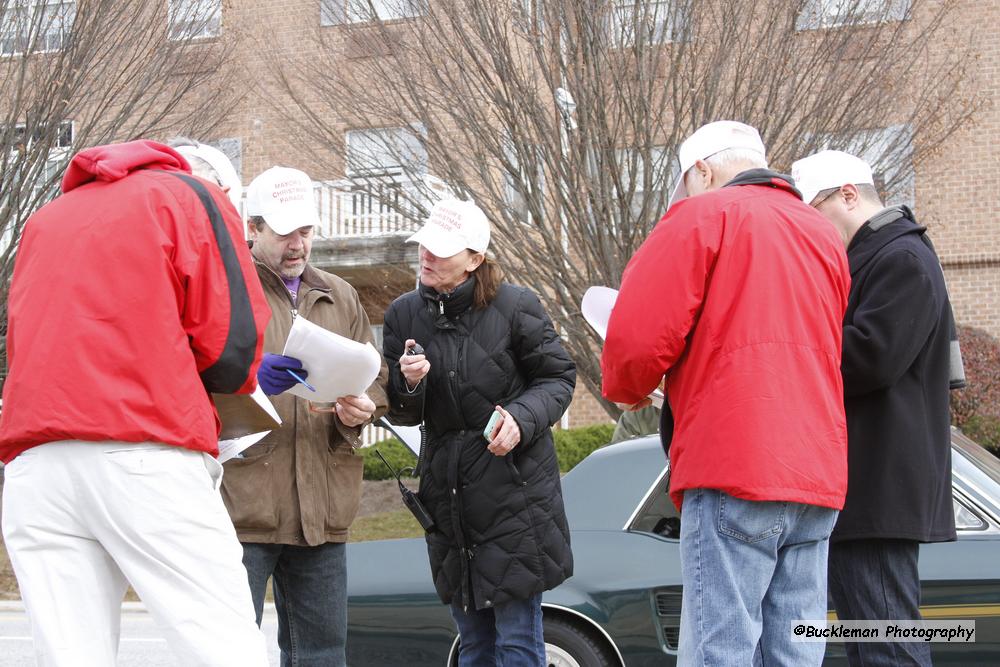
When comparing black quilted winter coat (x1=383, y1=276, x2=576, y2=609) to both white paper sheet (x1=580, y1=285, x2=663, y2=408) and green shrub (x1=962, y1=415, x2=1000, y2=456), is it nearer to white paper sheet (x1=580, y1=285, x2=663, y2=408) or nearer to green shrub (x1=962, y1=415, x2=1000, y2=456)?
white paper sheet (x1=580, y1=285, x2=663, y2=408)

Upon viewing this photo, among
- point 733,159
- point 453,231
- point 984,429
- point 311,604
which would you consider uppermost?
point 733,159

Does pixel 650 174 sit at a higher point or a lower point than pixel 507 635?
higher

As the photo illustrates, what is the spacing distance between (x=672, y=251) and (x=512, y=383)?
1.30 metres

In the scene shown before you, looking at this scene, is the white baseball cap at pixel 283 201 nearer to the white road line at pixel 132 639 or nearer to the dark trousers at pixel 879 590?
the dark trousers at pixel 879 590

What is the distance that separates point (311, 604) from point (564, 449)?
36.6 ft

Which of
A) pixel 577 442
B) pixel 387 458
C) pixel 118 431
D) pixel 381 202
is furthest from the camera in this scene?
pixel 387 458

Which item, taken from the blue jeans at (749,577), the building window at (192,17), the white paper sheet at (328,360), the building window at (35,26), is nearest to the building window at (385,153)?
the building window at (192,17)

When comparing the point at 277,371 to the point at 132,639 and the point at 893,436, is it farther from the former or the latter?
the point at 132,639

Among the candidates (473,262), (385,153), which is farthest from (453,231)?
(385,153)

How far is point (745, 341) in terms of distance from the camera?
3.11 meters

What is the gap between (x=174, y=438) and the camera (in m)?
2.81

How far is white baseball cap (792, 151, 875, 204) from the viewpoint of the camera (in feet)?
12.7

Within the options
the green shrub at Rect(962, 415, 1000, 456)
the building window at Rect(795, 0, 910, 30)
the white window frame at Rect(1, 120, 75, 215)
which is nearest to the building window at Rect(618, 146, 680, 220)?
the building window at Rect(795, 0, 910, 30)

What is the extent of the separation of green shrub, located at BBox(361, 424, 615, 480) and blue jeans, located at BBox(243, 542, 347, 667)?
10703 mm
